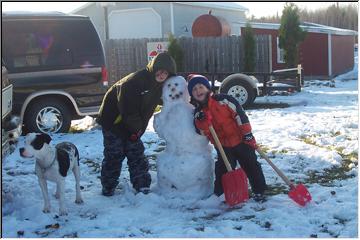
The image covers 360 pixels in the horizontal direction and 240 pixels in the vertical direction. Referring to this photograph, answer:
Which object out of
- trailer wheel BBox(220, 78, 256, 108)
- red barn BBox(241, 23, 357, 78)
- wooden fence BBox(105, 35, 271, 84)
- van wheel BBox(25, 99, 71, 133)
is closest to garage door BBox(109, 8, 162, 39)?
wooden fence BBox(105, 35, 271, 84)

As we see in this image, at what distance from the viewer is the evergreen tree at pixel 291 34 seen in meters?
20.3

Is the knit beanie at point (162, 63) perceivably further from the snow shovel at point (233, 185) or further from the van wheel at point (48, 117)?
the van wheel at point (48, 117)

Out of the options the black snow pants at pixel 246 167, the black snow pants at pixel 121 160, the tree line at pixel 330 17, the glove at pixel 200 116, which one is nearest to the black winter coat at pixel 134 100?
the black snow pants at pixel 121 160

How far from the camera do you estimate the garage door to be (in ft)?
76.4

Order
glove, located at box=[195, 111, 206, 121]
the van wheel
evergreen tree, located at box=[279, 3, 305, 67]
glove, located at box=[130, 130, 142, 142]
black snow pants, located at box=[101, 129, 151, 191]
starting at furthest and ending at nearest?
evergreen tree, located at box=[279, 3, 305, 67]
the van wheel
black snow pants, located at box=[101, 129, 151, 191]
glove, located at box=[130, 130, 142, 142]
glove, located at box=[195, 111, 206, 121]

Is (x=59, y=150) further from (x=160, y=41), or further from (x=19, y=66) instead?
(x=160, y=41)

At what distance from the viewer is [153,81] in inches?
201

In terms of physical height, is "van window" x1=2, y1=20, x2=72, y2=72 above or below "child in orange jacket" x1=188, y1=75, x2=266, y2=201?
above

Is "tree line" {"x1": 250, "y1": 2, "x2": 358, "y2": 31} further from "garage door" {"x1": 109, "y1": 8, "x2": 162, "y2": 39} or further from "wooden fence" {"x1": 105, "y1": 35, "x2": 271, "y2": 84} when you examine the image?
"wooden fence" {"x1": 105, "y1": 35, "x2": 271, "y2": 84}

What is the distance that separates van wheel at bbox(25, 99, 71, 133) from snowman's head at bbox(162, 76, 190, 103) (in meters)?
4.25

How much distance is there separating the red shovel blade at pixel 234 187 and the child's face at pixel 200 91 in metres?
0.78

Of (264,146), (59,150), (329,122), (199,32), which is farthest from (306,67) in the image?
(59,150)

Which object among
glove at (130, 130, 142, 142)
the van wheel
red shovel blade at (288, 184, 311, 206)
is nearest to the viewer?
red shovel blade at (288, 184, 311, 206)

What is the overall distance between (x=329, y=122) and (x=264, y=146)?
241cm
